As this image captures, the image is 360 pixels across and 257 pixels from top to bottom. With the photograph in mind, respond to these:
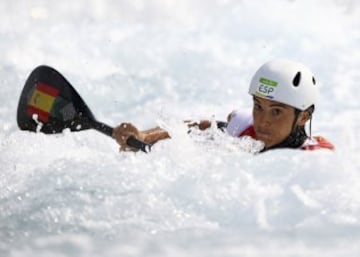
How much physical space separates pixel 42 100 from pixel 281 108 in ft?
4.90

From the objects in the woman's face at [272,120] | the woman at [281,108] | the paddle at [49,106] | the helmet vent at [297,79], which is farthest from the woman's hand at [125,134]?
the helmet vent at [297,79]

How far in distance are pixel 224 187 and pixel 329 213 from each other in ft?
1.62

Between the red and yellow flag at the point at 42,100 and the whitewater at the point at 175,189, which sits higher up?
the red and yellow flag at the point at 42,100

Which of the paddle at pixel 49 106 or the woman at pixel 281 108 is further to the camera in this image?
the paddle at pixel 49 106

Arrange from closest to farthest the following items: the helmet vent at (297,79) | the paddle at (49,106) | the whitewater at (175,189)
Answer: the whitewater at (175,189) < the helmet vent at (297,79) < the paddle at (49,106)

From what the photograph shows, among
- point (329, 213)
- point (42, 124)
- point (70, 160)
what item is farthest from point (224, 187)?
point (42, 124)

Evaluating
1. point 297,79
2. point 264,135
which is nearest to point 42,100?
point 264,135

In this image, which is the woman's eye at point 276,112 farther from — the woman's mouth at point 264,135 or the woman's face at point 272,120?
the woman's mouth at point 264,135

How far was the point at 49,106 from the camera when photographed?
533cm

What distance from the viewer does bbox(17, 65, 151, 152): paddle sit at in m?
5.32

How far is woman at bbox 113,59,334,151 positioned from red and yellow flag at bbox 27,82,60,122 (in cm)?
69

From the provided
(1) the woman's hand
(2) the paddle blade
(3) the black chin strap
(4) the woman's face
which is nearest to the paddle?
(2) the paddle blade

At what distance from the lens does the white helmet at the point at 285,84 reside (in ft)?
15.5

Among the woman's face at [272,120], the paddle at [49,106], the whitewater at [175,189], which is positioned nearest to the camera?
the whitewater at [175,189]
